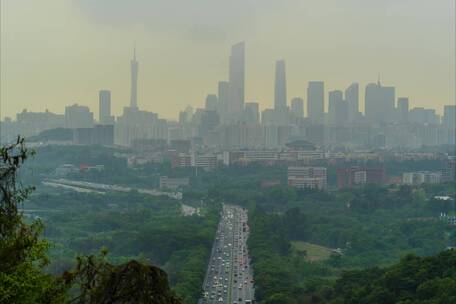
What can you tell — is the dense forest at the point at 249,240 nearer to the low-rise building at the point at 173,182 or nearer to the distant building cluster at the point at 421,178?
the low-rise building at the point at 173,182

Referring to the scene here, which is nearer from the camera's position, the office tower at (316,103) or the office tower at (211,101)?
the office tower at (316,103)

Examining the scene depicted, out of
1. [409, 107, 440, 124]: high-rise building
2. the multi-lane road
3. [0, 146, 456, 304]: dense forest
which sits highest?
[409, 107, 440, 124]: high-rise building

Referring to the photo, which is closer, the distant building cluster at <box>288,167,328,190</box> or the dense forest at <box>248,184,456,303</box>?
the dense forest at <box>248,184,456,303</box>

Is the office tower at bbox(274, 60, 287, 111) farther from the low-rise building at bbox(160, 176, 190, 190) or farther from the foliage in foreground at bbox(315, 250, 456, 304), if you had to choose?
the foliage in foreground at bbox(315, 250, 456, 304)

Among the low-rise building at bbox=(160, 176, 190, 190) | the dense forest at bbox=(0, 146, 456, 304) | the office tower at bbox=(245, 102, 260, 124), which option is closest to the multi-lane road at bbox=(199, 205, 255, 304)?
the dense forest at bbox=(0, 146, 456, 304)

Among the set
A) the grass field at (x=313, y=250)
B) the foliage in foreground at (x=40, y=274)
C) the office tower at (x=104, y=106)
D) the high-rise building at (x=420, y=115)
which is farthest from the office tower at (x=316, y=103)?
the foliage in foreground at (x=40, y=274)

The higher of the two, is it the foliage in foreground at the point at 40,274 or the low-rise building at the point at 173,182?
the foliage in foreground at the point at 40,274

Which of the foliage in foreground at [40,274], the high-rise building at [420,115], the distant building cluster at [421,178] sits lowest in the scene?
the distant building cluster at [421,178]
